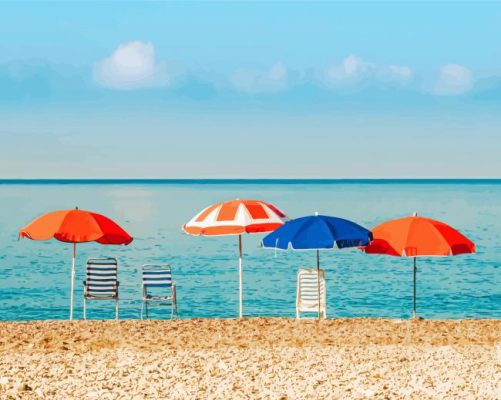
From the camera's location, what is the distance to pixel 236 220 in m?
11.6

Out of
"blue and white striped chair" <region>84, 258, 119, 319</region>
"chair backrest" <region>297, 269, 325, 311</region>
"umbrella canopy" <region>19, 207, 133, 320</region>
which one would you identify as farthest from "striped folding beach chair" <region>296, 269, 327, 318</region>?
"blue and white striped chair" <region>84, 258, 119, 319</region>

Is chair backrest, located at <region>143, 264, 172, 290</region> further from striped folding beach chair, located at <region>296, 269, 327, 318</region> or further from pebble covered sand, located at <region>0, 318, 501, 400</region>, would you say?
pebble covered sand, located at <region>0, 318, 501, 400</region>

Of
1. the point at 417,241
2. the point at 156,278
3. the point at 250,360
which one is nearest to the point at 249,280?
the point at 156,278

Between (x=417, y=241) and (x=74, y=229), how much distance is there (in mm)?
4830

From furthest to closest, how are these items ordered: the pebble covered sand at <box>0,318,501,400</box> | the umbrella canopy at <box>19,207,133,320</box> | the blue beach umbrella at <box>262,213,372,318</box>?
the umbrella canopy at <box>19,207,133,320</box> → the blue beach umbrella at <box>262,213,372,318</box> → the pebble covered sand at <box>0,318,501,400</box>

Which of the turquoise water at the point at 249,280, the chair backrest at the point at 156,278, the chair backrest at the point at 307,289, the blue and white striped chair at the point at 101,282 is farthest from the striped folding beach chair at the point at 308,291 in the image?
the turquoise water at the point at 249,280

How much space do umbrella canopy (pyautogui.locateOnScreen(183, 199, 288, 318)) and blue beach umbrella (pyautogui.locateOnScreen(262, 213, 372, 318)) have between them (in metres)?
0.58

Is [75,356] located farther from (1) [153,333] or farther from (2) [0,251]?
(2) [0,251]

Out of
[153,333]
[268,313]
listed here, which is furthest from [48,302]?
[153,333]

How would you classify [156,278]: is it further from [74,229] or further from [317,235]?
[317,235]

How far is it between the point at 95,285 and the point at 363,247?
186 inches

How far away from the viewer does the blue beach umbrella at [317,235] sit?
35.1 feet

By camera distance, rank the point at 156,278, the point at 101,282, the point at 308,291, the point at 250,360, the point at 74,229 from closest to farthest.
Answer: the point at 250,360
the point at 74,229
the point at 308,291
the point at 101,282
the point at 156,278

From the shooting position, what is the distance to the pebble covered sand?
7379 millimetres
